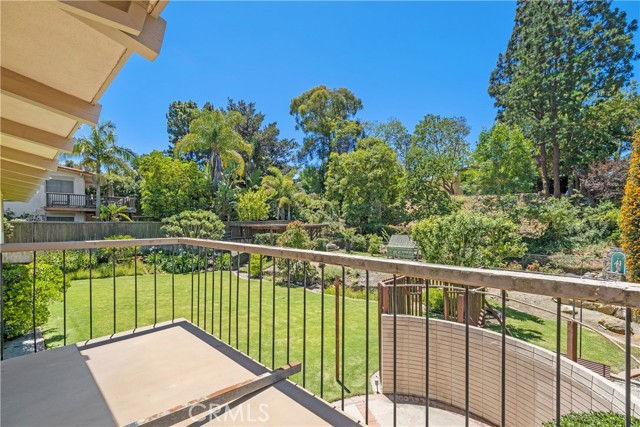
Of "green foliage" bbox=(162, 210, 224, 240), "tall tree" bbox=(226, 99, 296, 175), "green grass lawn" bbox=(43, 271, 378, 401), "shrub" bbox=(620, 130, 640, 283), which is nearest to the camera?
"green grass lawn" bbox=(43, 271, 378, 401)

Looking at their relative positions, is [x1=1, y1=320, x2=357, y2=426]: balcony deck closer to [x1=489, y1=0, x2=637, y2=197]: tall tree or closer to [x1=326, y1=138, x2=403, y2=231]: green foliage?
[x1=326, y1=138, x2=403, y2=231]: green foliage

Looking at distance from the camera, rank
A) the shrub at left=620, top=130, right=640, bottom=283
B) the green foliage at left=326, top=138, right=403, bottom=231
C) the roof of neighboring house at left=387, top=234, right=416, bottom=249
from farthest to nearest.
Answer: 1. the green foliage at left=326, top=138, right=403, bottom=231
2. the roof of neighboring house at left=387, top=234, right=416, bottom=249
3. the shrub at left=620, top=130, right=640, bottom=283

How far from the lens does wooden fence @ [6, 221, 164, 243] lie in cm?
1138

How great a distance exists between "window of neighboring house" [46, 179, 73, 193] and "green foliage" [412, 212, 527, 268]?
65.5 ft

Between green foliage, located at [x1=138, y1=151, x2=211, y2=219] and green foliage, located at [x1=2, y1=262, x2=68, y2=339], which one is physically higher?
green foliage, located at [x1=138, y1=151, x2=211, y2=219]

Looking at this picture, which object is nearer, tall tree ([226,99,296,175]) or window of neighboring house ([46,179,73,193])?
window of neighboring house ([46,179,73,193])

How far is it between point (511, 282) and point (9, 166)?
4864mm

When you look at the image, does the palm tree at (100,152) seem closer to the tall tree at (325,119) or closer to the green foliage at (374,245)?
the green foliage at (374,245)

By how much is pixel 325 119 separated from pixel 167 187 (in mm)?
15957

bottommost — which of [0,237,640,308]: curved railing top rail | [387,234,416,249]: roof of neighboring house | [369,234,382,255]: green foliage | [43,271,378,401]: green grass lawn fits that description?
[43,271,378,401]: green grass lawn

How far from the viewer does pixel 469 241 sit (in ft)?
24.2

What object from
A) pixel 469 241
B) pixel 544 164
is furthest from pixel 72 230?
pixel 544 164

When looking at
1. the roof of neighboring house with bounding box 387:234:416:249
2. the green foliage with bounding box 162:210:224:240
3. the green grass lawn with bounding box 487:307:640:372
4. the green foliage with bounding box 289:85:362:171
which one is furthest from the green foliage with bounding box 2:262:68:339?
the green foliage with bounding box 289:85:362:171

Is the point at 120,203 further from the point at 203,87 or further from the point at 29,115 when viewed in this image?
the point at 29,115
